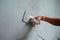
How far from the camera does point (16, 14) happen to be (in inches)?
50.0

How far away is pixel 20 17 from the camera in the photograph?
1287mm

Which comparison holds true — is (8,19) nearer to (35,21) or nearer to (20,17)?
(20,17)

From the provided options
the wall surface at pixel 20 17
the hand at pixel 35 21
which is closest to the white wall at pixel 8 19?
the wall surface at pixel 20 17

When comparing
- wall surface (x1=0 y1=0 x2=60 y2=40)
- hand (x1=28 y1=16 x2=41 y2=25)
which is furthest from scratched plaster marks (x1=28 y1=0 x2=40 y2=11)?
hand (x1=28 y1=16 x2=41 y2=25)

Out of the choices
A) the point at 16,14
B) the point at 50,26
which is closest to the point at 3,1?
the point at 16,14

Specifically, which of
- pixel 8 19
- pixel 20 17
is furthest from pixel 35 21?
pixel 8 19

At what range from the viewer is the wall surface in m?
1.21

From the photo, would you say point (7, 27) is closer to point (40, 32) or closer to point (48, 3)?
point (40, 32)

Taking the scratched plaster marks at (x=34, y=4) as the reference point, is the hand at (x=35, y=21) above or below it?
below

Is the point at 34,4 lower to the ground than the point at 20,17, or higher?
higher

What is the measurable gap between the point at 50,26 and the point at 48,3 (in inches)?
12.7

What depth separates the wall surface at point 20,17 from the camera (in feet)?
3.96

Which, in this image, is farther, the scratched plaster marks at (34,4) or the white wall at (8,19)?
the scratched plaster marks at (34,4)

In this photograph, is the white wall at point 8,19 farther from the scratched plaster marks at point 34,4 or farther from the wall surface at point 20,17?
the scratched plaster marks at point 34,4
